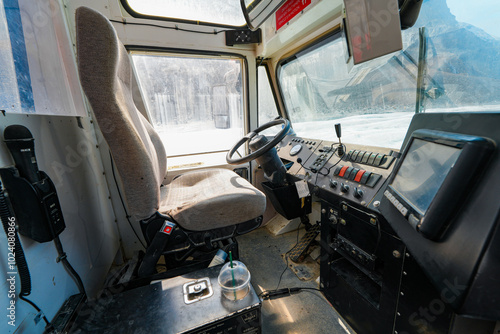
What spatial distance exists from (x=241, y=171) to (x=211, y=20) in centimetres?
140

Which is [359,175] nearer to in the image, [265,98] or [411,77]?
[411,77]

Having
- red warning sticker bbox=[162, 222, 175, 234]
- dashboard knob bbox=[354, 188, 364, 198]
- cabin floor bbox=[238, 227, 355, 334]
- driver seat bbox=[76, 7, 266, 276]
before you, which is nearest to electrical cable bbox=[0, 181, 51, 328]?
driver seat bbox=[76, 7, 266, 276]

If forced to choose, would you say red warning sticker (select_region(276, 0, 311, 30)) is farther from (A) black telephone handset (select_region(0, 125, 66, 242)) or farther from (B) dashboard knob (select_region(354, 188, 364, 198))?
(A) black telephone handset (select_region(0, 125, 66, 242))

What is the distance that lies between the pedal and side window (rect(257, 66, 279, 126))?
125cm

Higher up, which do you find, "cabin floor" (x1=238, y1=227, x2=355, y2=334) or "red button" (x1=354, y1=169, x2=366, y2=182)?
"red button" (x1=354, y1=169, x2=366, y2=182)

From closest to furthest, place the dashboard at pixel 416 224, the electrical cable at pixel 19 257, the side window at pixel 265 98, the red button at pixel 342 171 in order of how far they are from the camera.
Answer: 1. the dashboard at pixel 416 224
2. the electrical cable at pixel 19 257
3. the red button at pixel 342 171
4. the side window at pixel 265 98

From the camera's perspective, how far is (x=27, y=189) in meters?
0.73

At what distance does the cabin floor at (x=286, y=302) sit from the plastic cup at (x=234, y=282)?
468mm

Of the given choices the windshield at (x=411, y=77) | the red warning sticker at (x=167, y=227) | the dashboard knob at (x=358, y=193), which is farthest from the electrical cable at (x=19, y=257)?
the windshield at (x=411, y=77)

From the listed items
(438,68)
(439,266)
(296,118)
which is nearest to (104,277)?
(439,266)

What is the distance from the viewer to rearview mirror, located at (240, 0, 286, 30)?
1.30 m

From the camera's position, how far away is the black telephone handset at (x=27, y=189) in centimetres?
71

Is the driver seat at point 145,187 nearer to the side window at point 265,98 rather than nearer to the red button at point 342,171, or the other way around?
the red button at point 342,171

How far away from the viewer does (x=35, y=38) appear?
92cm
